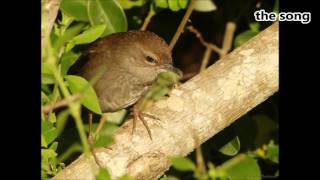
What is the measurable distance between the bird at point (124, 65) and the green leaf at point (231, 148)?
26.6 inches

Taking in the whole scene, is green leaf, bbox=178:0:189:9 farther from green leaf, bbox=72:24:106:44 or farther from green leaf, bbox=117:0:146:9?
green leaf, bbox=72:24:106:44

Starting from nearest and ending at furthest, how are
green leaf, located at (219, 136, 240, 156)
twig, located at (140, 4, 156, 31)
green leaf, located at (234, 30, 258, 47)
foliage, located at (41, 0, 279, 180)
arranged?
foliage, located at (41, 0, 279, 180), green leaf, located at (219, 136, 240, 156), twig, located at (140, 4, 156, 31), green leaf, located at (234, 30, 258, 47)

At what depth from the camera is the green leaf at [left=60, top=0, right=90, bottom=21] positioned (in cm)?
468

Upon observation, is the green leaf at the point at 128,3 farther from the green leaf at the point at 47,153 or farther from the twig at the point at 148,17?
the green leaf at the point at 47,153

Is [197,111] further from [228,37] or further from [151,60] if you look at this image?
[228,37]

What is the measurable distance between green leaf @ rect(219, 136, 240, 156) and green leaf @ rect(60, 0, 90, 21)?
1.43 metres

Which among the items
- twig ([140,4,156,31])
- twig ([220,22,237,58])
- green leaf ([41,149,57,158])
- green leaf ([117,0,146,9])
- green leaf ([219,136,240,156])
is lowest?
green leaf ([219,136,240,156])

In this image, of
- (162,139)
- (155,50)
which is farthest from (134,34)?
(162,139)

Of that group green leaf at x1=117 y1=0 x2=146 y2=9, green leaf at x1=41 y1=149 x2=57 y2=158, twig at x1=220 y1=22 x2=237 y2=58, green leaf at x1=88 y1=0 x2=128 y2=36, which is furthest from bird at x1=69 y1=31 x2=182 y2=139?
green leaf at x1=41 y1=149 x2=57 y2=158

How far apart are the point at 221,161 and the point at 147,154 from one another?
1577mm

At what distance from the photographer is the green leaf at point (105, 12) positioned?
4836 mm

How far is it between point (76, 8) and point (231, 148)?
1561mm

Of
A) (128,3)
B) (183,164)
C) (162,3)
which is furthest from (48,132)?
(128,3)

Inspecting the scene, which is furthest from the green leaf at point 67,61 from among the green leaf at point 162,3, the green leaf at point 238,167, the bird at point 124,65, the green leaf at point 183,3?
the green leaf at point 238,167
